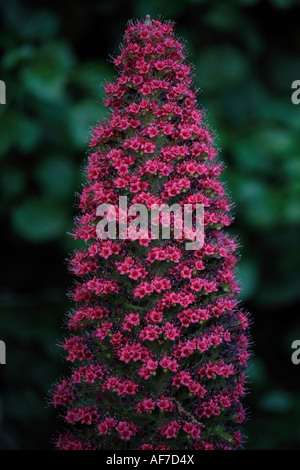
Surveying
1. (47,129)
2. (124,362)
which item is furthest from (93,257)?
(47,129)

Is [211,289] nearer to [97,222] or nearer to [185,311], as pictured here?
[185,311]

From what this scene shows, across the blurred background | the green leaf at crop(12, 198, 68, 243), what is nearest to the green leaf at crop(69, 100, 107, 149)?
the blurred background

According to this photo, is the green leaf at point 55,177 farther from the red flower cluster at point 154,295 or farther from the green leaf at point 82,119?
the red flower cluster at point 154,295

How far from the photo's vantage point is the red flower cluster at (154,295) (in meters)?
1.48

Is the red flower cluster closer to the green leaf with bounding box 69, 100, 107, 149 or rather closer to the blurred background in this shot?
the blurred background

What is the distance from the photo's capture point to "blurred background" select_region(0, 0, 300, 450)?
144 inches

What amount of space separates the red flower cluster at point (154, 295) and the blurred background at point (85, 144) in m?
1.75

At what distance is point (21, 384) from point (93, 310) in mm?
2423

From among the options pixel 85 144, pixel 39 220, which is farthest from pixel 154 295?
pixel 39 220

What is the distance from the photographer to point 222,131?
3.79m

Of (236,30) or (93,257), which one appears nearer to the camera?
(93,257)

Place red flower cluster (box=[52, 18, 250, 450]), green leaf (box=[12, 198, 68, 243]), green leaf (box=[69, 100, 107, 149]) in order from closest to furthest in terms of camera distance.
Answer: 1. red flower cluster (box=[52, 18, 250, 450])
2. green leaf (box=[69, 100, 107, 149])
3. green leaf (box=[12, 198, 68, 243])

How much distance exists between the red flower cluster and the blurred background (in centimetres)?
175

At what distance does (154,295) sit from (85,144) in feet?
7.39
